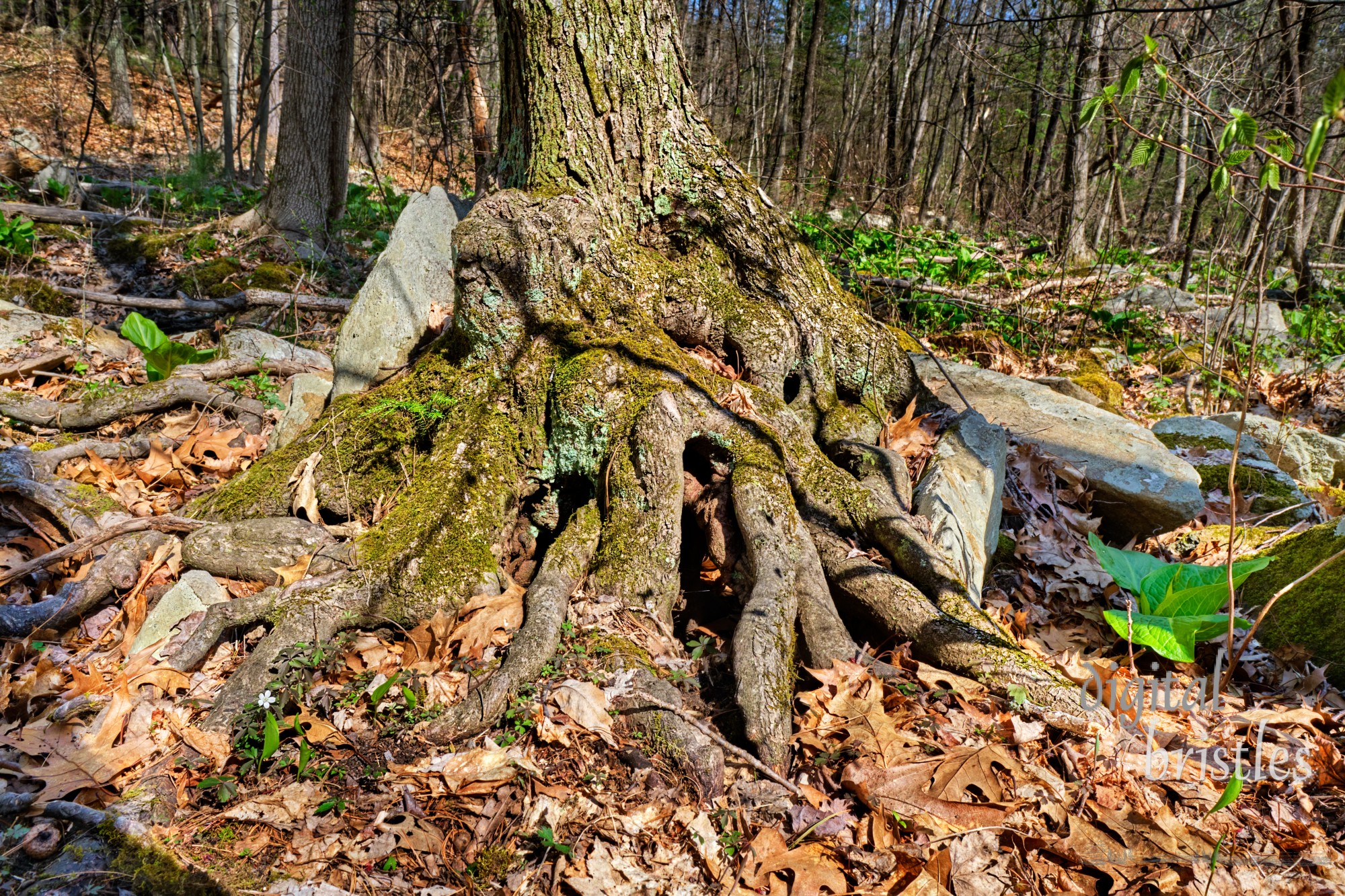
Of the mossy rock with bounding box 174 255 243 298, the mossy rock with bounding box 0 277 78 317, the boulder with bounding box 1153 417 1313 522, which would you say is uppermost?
the mossy rock with bounding box 174 255 243 298

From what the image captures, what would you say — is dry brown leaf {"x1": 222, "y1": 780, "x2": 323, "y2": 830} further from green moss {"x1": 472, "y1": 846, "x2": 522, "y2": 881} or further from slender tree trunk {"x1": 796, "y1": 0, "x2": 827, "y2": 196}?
Result: slender tree trunk {"x1": 796, "y1": 0, "x2": 827, "y2": 196}

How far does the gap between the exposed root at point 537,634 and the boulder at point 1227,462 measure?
390 centimetres

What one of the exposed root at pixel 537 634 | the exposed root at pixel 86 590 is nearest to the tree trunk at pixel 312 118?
the exposed root at pixel 86 590

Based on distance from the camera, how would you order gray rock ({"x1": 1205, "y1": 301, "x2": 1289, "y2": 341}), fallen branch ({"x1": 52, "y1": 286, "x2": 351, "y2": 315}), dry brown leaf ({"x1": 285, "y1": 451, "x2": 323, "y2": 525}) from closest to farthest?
1. dry brown leaf ({"x1": 285, "y1": 451, "x2": 323, "y2": 525})
2. fallen branch ({"x1": 52, "y1": 286, "x2": 351, "y2": 315})
3. gray rock ({"x1": 1205, "y1": 301, "x2": 1289, "y2": 341})

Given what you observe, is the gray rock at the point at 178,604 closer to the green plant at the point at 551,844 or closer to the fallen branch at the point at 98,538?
the fallen branch at the point at 98,538

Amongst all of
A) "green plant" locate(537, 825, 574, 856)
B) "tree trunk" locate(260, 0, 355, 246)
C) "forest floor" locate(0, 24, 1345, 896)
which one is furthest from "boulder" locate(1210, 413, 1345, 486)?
"tree trunk" locate(260, 0, 355, 246)

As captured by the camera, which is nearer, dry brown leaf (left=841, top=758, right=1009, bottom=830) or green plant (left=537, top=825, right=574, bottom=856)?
green plant (left=537, top=825, right=574, bottom=856)

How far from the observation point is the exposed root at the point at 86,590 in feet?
9.56

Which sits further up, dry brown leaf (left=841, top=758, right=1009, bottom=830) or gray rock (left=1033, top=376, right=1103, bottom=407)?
gray rock (left=1033, top=376, right=1103, bottom=407)

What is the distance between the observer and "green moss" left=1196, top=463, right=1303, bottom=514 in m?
4.70

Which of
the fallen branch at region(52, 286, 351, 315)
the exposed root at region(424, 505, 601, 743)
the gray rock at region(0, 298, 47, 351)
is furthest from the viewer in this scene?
the fallen branch at region(52, 286, 351, 315)

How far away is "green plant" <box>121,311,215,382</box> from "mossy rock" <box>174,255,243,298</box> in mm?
2271

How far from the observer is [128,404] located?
4.54 metres

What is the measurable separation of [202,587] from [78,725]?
0.68 metres
